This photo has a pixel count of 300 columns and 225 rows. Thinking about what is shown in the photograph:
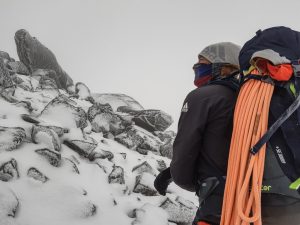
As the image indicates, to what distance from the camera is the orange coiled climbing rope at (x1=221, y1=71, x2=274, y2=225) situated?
2.70 metres

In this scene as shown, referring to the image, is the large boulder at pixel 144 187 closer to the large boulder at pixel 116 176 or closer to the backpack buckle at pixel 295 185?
the large boulder at pixel 116 176

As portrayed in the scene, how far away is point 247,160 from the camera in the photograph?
9.20 ft

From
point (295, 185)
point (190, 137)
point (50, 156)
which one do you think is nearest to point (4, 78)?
point (50, 156)

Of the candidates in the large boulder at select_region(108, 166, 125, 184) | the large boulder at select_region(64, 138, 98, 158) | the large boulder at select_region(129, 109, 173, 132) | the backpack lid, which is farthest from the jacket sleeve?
the large boulder at select_region(129, 109, 173, 132)

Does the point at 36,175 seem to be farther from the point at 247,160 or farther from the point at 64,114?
the point at 247,160

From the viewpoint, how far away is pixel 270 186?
2.74m

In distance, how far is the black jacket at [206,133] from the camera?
3.16 m

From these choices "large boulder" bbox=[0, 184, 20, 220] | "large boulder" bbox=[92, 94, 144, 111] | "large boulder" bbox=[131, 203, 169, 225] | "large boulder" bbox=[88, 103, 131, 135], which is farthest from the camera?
"large boulder" bbox=[92, 94, 144, 111]

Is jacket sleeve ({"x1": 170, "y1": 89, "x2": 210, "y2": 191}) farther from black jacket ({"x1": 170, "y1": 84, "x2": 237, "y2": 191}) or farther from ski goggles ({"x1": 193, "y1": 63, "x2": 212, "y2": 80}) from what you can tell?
ski goggles ({"x1": 193, "y1": 63, "x2": 212, "y2": 80})

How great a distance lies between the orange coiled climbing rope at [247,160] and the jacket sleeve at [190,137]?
0.33 m

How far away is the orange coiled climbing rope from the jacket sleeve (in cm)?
33

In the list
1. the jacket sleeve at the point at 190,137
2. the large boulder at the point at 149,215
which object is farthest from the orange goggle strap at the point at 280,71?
the large boulder at the point at 149,215

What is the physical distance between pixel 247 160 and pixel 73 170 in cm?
611

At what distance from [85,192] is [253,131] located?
5.49m
